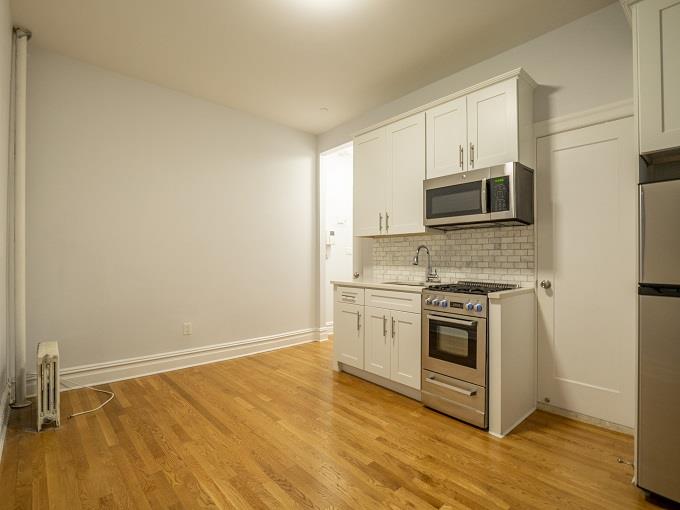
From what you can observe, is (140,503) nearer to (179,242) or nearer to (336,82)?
(179,242)

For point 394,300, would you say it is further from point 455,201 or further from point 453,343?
point 455,201

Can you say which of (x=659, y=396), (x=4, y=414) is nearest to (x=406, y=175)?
(x=659, y=396)

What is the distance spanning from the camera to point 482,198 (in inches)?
106

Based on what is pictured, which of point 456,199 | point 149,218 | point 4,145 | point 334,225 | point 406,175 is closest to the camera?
point 4,145

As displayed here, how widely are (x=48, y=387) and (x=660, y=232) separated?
12.2ft

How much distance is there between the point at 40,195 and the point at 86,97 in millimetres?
988

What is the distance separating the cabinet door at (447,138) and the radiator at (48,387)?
3183 mm

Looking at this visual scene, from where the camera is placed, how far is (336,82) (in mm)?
3594

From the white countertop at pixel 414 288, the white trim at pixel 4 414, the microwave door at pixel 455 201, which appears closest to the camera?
the white trim at pixel 4 414

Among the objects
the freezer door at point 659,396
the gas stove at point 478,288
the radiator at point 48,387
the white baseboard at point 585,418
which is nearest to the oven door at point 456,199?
the gas stove at point 478,288

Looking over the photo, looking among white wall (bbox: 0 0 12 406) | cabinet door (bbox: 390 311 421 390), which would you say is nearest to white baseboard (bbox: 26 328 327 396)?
white wall (bbox: 0 0 12 406)

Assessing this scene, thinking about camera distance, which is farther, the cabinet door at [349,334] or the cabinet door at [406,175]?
the cabinet door at [349,334]

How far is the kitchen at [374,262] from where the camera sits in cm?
181

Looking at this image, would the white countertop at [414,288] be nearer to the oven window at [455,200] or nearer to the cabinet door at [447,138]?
the oven window at [455,200]
